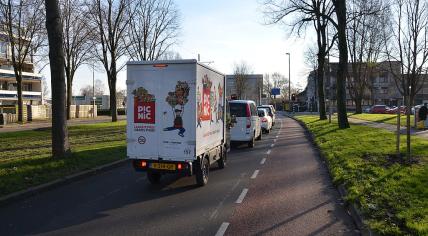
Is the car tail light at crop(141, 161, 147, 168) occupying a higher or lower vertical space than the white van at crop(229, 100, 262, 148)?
lower

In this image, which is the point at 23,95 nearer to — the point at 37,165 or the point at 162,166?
the point at 37,165

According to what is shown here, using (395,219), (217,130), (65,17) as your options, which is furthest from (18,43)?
(395,219)

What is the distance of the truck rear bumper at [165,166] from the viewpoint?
9.55 metres

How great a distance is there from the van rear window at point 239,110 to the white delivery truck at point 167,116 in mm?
8255

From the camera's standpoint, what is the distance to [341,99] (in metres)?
25.9

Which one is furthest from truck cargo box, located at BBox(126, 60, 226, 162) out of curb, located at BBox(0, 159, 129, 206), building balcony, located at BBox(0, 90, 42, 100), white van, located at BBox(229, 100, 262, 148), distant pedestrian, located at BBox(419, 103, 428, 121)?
building balcony, located at BBox(0, 90, 42, 100)

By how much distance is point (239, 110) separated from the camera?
60.3 feet

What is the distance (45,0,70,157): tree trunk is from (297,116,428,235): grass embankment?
742 centimetres

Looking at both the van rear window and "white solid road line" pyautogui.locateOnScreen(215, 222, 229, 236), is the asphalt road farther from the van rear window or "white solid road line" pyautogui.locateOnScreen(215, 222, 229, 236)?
the van rear window

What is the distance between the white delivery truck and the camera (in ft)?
31.1

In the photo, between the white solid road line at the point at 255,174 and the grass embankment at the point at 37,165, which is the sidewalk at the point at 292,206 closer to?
the white solid road line at the point at 255,174

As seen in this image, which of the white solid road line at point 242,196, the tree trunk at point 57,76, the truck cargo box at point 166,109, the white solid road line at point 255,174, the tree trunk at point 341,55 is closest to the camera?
the white solid road line at point 242,196

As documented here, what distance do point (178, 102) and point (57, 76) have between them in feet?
15.3

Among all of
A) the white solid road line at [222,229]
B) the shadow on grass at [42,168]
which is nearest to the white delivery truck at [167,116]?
the shadow on grass at [42,168]
